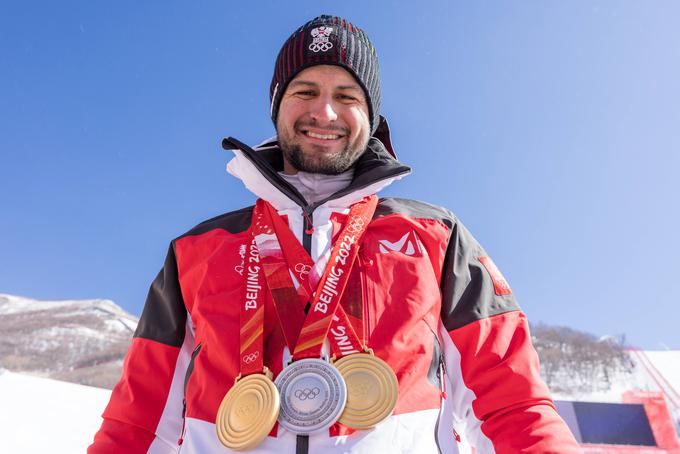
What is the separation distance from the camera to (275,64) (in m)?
2.43

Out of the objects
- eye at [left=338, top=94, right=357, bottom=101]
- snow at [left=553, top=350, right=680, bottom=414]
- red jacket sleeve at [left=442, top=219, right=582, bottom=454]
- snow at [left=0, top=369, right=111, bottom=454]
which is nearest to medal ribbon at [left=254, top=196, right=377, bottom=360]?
red jacket sleeve at [left=442, top=219, right=582, bottom=454]

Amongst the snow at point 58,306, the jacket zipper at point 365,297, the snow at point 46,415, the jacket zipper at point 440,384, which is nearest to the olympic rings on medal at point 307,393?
the jacket zipper at point 365,297

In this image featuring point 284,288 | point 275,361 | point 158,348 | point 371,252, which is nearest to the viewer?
point 275,361

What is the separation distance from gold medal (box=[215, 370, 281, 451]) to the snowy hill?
15.2 m

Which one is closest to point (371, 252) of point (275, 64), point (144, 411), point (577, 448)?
point (577, 448)

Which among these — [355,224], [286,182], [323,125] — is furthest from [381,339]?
[323,125]

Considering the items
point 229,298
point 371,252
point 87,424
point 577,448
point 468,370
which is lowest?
point 87,424

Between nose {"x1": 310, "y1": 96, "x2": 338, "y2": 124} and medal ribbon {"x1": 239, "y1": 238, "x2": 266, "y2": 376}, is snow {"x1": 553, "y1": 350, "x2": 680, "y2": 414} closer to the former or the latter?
nose {"x1": 310, "y1": 96, "x2": 338, "y2": 124}

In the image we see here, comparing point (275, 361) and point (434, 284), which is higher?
point (434, 284)

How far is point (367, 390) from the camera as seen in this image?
1.31m

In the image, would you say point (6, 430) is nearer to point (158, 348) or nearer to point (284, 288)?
point (158, 348)

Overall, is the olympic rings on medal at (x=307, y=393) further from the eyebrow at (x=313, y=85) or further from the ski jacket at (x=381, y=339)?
the eyebrow at (x=313, y=85)

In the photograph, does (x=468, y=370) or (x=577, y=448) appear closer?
(x=577, y=448)

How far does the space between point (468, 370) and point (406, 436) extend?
35 cm
